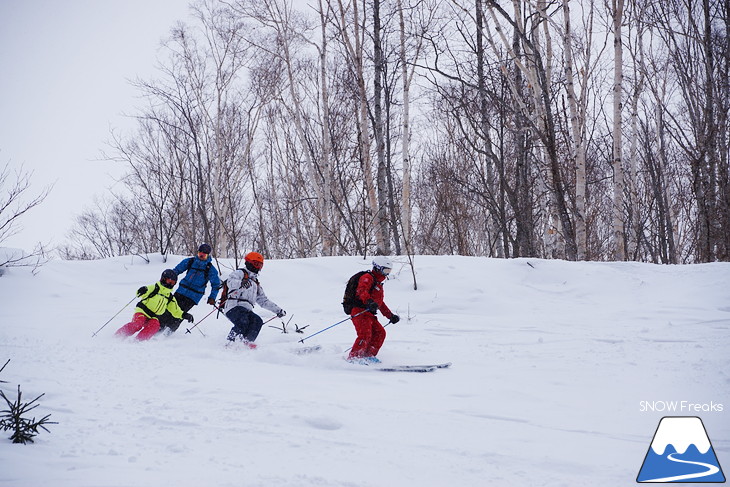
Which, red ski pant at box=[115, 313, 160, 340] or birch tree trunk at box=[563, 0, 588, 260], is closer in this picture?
red ski pant at box=[115, 313, 160, 340]

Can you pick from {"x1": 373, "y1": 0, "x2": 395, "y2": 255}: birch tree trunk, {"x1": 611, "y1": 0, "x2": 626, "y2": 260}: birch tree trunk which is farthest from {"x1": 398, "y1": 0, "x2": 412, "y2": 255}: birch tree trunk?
{"x1": 611, "y1": 0, "x2": 626, "y2": 260}: birch tree trunk

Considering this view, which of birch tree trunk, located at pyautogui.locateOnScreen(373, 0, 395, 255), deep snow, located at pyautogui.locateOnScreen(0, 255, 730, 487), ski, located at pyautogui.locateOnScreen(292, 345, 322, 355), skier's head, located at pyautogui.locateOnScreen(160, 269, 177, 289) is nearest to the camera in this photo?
deep snow, located at pyautogui.locateOnScreen(0, 255, 730, 487)

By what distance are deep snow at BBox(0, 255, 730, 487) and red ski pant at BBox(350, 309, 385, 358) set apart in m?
0.22

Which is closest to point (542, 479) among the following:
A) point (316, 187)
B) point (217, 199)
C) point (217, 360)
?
point (217, 360)

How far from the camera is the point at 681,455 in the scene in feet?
8.73

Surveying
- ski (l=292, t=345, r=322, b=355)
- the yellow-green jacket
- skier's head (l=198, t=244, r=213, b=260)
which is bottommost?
ski (l=292, t=345, r=322, b=355)

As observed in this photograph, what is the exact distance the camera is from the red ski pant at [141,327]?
5.96 m

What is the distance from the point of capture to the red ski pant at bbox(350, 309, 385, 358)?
16.4 ft

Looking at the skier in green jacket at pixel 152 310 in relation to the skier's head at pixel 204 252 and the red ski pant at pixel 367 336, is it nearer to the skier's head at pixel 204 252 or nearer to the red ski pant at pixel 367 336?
the skier's head at pixel 204 252

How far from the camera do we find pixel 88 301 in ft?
27.9

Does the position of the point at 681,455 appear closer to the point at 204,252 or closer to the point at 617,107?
the point at 204,252

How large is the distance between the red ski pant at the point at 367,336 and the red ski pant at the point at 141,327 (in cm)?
289

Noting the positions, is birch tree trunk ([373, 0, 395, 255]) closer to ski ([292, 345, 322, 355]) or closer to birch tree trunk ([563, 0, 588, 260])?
birch tree trunk ([563, 0, 588, 260])

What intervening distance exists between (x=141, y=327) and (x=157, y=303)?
1.22 ft
